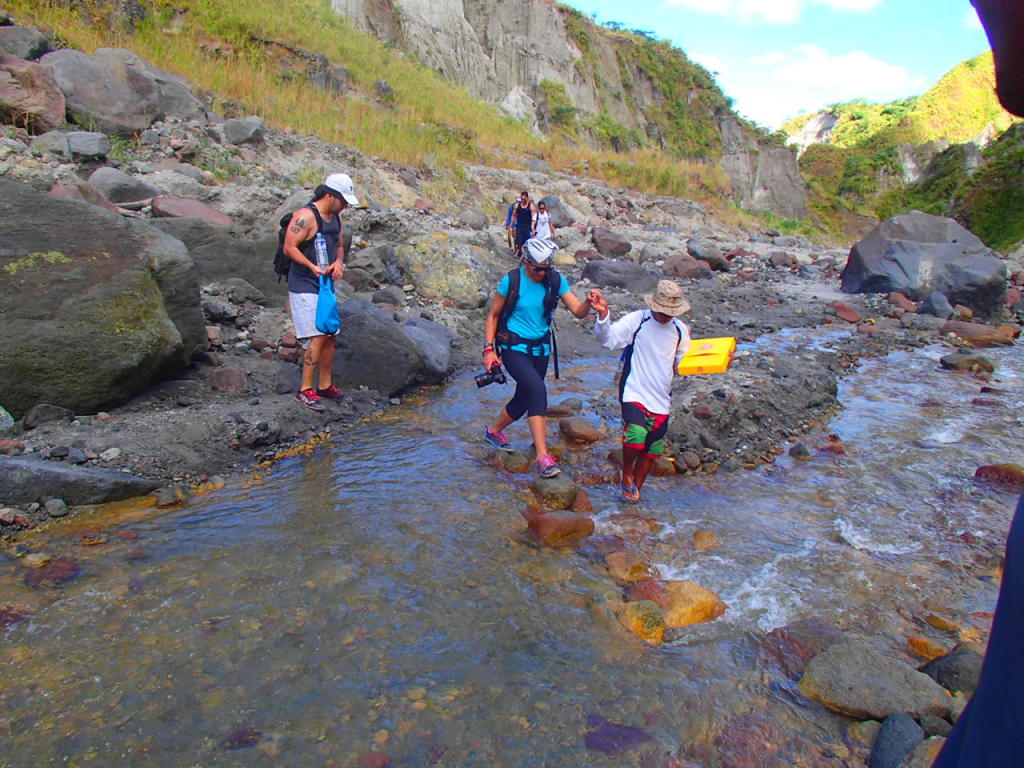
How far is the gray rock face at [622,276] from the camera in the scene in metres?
13.3

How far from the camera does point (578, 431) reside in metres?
6.48

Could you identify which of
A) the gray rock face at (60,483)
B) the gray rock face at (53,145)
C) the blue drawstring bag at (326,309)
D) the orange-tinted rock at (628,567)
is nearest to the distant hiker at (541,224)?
the gray rock face at (53,145)

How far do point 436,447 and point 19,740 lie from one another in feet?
12.3

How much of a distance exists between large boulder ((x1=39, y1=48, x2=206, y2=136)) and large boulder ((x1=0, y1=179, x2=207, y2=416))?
248 inches

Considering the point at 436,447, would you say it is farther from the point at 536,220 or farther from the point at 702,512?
the point at 536,220

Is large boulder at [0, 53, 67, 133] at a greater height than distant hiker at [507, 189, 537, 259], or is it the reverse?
large boulder at [0, 53, 67, 133]

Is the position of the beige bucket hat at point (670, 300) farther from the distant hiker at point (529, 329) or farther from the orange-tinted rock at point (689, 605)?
the orange-tinted rock at point (689, 605)

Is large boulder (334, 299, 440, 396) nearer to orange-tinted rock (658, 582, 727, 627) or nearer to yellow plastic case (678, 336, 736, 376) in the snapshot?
yellow plastic case (678, 336, 736, 376)

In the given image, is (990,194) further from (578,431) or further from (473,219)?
(578,431)

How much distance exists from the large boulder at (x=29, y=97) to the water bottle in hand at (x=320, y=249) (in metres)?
6.46

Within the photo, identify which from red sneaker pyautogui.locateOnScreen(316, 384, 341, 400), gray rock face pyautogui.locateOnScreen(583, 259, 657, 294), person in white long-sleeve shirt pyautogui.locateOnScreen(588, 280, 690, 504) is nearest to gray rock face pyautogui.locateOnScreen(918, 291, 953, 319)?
gray rock face pyautogui.locateOnScreen(583, 259, 657, 294)

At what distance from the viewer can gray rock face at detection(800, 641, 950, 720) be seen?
117 inches

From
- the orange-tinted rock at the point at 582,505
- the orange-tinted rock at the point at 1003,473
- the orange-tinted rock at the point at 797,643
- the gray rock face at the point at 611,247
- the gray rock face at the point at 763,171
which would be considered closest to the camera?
the orange-tinted rock at the point at 797,643

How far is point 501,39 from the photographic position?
34.0 meters
